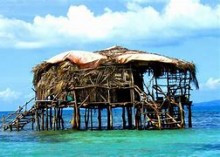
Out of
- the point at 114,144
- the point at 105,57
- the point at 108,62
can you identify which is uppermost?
the point at 105,57

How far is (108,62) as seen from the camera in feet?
131

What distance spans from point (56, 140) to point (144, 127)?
803 cm

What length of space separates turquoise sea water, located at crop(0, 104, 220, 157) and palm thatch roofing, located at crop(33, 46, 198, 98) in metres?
4.42

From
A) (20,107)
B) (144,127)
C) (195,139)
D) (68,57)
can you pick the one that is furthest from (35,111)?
(195,139)

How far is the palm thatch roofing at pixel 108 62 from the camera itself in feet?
130

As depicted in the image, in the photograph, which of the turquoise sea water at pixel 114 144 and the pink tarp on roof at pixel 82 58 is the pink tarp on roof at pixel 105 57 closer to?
the pink tarp on roof at pixel 82 58

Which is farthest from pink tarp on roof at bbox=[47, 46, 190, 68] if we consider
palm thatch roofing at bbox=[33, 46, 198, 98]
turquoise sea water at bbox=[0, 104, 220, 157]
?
turquoise sea water at bbox=[0, 104, 220, 157]

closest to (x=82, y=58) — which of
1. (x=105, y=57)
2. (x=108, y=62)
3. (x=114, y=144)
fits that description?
(x=105, y=57)

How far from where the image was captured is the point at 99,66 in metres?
40.1

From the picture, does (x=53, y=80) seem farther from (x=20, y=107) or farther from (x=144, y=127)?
(x=144, y=127)

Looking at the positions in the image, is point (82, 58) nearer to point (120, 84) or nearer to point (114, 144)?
point (120, 84)

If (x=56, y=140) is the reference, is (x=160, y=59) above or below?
above

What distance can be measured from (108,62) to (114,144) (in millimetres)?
9945

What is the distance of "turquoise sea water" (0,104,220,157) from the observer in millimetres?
27859
